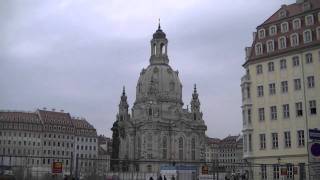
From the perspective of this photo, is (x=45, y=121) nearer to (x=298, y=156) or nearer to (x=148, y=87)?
(x=148, y=87)

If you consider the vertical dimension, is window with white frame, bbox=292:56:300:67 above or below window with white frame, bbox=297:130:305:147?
above

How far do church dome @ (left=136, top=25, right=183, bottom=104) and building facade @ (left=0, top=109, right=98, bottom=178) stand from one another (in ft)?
92.0

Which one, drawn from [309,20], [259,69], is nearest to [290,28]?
[309,20]

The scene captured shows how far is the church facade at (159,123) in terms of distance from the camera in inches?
5497

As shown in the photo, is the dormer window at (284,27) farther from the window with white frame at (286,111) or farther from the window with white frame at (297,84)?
the window with white frame at (286,111)

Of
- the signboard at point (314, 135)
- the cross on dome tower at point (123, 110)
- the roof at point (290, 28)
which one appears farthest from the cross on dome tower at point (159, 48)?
the signboard at point (314, 135)

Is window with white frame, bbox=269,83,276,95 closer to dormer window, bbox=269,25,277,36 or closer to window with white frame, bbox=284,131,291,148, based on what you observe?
window with white frame, bbox=284,131,291,148

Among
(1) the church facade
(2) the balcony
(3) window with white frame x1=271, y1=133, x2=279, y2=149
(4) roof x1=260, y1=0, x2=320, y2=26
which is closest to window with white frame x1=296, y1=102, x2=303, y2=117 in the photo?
(3) window with white frame x1=271, y1=133, x2=279, y2=149

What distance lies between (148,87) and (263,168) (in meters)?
91.5

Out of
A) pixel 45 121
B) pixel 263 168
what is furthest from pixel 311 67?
pixel 45 121

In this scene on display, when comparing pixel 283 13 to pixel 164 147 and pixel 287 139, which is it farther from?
pixel 164 147

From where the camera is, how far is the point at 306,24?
59625 millimetres

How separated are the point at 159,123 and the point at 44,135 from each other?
1649 inches

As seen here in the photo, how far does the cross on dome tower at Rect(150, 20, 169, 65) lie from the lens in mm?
155250
